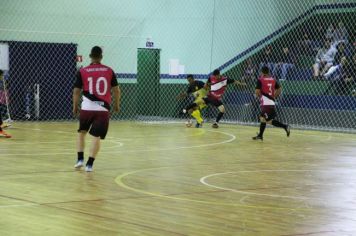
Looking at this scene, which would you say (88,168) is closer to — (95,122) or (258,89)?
(95,122)

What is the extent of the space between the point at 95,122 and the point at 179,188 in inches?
89.3

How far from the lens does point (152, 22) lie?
30703 mm

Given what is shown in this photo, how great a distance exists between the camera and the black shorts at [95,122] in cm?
1298

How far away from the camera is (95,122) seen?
513 inches

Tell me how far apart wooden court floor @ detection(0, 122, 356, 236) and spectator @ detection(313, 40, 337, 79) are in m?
7.98

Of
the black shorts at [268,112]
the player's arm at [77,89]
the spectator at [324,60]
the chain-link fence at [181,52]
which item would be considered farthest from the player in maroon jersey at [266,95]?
Result: the player's arm at [77,89]

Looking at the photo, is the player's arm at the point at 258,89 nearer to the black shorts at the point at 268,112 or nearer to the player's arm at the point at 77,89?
the black shorts at the point at 268,112

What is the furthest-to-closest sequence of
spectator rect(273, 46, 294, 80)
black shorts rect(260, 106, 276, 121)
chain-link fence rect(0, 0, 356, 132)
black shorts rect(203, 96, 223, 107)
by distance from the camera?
1. spectator rect(273, 46, 294, 80)
2. chain-link fence rect(0, 0, 356, 132)
3. black shorts rect(203, 96, 223, 107)
4. black shorts rect(260, 106, 276, 121)

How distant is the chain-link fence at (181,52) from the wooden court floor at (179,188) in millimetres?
7326

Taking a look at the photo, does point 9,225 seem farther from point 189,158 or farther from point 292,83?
point 292,83

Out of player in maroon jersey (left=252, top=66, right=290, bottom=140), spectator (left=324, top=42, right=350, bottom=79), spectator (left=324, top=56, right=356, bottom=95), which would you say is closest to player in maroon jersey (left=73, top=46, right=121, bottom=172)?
player in maroon jersey (left=252, top=66, right=290, bottom=140)

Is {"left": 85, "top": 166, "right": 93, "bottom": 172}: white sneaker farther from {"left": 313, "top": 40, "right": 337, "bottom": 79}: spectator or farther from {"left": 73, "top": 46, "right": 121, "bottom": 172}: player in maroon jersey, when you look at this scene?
{"left": 313, "top": 40, "right": 337, "bottom": 79}: spectator

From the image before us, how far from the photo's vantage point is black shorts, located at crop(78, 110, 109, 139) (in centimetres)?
1298

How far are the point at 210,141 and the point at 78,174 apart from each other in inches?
306
